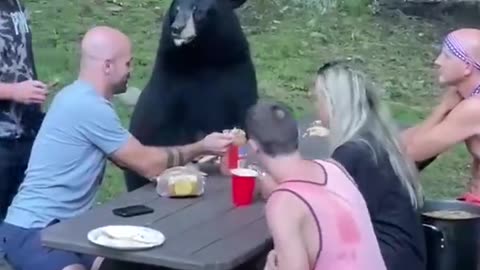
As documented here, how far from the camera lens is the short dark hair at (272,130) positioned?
3.54 metres

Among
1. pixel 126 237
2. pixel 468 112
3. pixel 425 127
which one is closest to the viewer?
pixel 126 237

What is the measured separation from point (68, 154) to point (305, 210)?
1342 mm

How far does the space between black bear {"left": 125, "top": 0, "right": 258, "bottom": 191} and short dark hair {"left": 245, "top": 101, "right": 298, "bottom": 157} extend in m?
1.68

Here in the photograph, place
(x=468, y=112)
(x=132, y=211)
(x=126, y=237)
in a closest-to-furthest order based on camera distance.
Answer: (x=126, y=237)
(x=132, y=211)
(x=468, y=112)

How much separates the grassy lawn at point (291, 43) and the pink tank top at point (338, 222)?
183 inches

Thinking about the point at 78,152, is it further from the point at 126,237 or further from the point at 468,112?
the point at 468,112

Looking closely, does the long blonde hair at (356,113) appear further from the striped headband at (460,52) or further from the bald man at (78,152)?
the bald man at (78,152)

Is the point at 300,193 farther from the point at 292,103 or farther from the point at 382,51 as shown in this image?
the point at 382,51

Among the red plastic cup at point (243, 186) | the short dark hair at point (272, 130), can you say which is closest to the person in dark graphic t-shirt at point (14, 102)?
the red plastic cup at point (243, 186)

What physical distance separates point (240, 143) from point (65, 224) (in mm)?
904

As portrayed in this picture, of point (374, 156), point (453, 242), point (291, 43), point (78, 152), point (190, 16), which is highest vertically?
point (190, 16)

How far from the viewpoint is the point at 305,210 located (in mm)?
3473

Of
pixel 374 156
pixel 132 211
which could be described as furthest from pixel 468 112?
pixel 132 211

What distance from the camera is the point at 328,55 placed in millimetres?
10523
